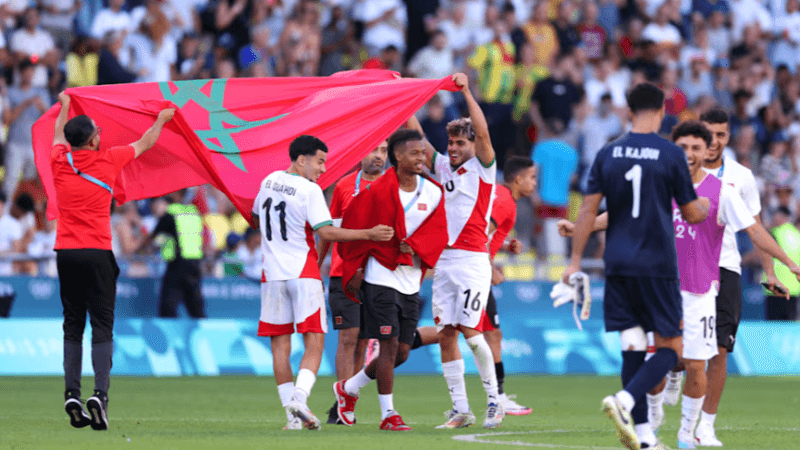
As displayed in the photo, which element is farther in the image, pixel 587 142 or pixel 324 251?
pixel 587 142

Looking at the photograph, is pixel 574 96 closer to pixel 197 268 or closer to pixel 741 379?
pixel 741 379

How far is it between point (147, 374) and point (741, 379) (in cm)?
872

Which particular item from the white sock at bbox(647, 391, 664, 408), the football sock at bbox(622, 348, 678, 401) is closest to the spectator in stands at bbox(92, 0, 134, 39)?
the white sock at bbox(647, 391, 664, 408)

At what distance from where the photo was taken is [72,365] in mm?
9727

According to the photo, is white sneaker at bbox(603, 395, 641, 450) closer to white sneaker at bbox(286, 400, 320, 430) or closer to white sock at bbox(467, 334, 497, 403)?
white sneaker at bbox(286, 400, 320, 430)

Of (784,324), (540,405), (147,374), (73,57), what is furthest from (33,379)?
(784,324)

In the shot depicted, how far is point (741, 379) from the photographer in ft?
59.4

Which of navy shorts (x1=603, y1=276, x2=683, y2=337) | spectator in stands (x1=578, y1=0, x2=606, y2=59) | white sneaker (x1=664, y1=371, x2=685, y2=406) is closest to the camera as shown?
navy shorts (x1=603, y1=276, x2=683, y2=337)

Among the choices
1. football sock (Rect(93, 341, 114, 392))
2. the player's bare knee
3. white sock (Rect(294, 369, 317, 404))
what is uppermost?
the player's bare knee

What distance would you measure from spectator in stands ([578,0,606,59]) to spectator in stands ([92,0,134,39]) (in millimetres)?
9202

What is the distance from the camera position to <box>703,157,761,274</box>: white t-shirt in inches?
379

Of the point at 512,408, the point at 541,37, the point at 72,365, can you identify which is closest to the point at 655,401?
the point at 512,408

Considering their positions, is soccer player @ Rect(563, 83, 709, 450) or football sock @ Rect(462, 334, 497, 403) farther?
football sock @ Rect(462, 334, 497, 403)

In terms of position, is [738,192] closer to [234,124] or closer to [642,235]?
[642,235]
